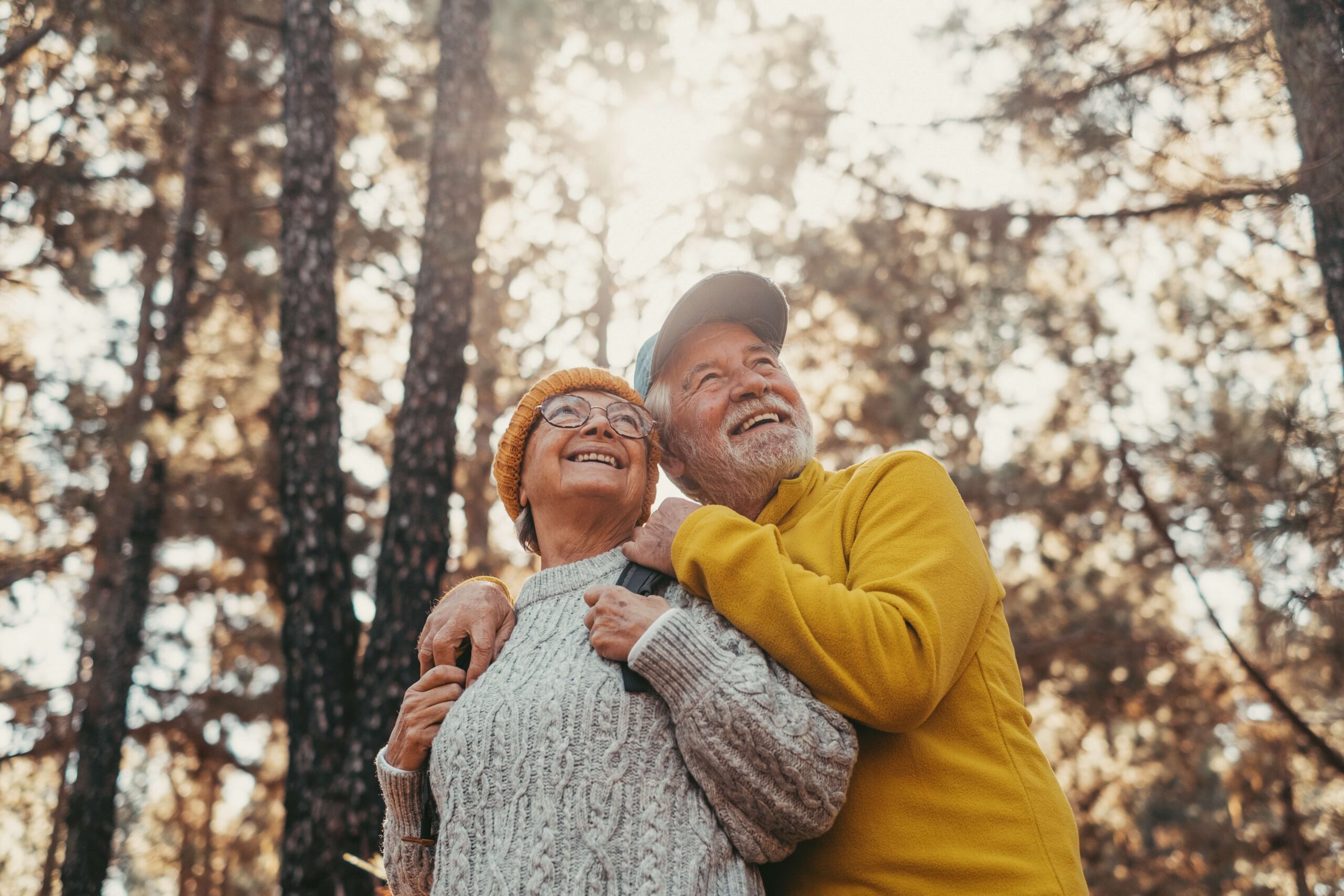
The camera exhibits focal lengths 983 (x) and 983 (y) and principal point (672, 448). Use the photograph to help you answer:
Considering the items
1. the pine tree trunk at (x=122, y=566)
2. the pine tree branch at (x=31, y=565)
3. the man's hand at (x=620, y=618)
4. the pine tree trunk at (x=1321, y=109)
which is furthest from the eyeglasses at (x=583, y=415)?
the pine tree branch at (x=31, y=565)

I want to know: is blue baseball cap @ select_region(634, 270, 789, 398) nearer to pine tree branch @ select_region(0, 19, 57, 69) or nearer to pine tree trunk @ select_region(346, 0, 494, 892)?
pine tree trunk @ select_region(346, 0, 494, 892)

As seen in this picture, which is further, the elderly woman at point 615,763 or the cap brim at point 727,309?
the cap brim at point 727,309

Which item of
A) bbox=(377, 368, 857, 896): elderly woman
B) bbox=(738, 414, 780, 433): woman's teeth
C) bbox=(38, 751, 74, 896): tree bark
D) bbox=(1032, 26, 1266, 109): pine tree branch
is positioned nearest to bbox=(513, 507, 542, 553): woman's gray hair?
bbox=(377, 368, 857, 896): elderly woman

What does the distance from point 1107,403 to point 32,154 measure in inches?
433

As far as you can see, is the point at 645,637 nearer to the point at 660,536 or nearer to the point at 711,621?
the point at 711,621

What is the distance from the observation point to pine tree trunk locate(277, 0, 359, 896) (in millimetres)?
4496

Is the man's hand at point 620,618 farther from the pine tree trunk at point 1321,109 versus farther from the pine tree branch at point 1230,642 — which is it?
the pine tree branch at point 1230,642

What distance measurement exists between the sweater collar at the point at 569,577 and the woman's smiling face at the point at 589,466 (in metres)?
0.14

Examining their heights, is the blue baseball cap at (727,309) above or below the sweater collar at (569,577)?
above

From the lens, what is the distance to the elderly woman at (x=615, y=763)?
1.83 meters

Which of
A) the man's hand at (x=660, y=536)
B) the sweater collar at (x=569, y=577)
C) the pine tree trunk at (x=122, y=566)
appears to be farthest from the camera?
the pine tree trunk at (x=122, y=566)

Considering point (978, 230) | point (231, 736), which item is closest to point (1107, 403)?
point (978, 230)

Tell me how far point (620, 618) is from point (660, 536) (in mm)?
243

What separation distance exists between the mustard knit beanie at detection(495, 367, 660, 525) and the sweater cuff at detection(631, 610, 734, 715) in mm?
780
